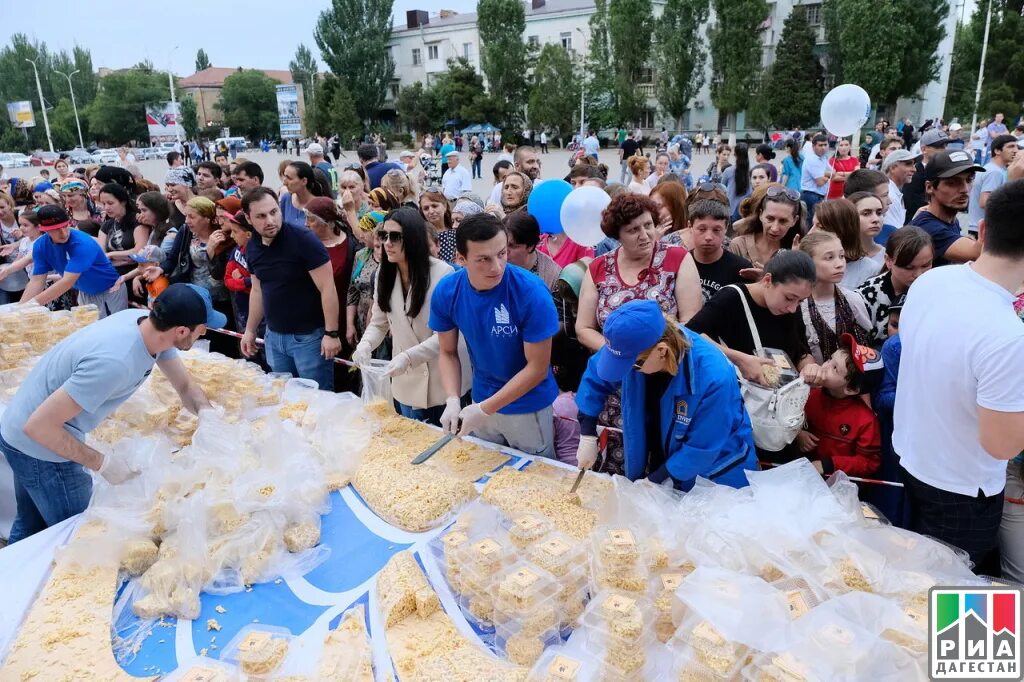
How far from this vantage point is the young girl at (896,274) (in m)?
2.69

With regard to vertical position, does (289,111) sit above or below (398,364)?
above

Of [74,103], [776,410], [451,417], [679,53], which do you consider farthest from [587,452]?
[74,103]

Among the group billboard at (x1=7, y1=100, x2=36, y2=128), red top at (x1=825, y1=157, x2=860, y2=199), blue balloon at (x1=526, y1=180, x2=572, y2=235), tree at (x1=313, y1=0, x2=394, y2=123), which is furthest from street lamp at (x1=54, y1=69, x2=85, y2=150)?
blue balloon at (x1=526, y1=180, x2=572, y2=235)

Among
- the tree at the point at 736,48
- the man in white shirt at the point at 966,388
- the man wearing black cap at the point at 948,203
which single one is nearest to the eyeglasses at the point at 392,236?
the man in white shirt at the point at 966,388

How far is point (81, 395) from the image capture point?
205cm

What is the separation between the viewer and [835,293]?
8.87 feet

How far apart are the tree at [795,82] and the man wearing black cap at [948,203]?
32539mm

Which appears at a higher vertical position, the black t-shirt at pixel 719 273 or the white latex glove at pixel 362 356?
the black t-shirt at pixel 719 273

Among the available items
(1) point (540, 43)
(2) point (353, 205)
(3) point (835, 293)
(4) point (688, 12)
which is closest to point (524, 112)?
(1) point (540, 43)

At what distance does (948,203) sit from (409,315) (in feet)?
9.92

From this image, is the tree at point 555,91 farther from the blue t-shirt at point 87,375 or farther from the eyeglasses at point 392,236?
the blue t-shirt at point 87,375

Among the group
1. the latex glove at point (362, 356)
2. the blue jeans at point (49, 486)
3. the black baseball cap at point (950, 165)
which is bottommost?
the blue jeans at point (49, 486)

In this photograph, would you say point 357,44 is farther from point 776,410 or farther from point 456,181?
point 776,410

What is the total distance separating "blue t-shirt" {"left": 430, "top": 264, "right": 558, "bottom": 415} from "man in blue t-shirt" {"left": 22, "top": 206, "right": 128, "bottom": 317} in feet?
10.6
